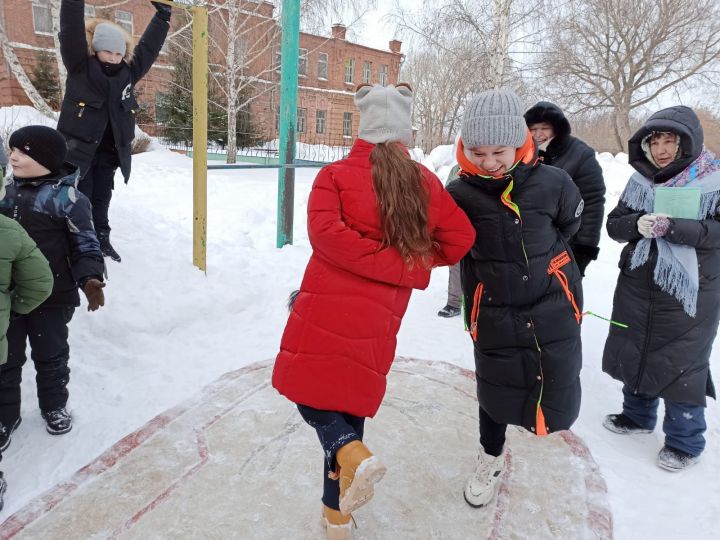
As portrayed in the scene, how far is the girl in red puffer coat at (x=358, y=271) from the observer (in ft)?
5.61

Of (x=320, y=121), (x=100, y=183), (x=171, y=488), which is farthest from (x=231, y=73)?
(x=320, y=121)

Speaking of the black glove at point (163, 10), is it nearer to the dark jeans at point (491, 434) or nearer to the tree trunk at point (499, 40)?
the dark jeans at point (491, 434)

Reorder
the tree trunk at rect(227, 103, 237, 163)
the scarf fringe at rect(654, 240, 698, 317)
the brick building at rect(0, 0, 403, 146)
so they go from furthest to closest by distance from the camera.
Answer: the brick building at rect(0, 0, 403, 146)
the tree trunk at rect(227, 103, 237, 163)
the scarf fringe at rect(654, 240, 698, 317)

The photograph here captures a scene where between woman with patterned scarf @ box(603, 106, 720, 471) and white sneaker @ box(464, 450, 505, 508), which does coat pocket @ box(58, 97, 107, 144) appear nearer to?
white sneaker @ box(464, 450, 505, 508)

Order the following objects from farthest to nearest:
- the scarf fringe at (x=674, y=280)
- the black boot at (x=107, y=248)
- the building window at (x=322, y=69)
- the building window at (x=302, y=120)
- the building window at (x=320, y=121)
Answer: the building window at (x=322, y=69), the building window at (x=320, y=121), the building window at (x=302, y=120), the black boot at (x=107, y=248), the scarf fringe at (x=674, y=280)

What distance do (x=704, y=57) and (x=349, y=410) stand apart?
2673cm

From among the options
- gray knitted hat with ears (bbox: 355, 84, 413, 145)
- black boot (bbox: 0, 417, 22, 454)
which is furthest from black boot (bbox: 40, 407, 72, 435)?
gray knitted hat with ears (bbox: 355, 84, 413, 145)

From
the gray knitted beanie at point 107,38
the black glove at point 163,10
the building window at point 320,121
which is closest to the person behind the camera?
the gray knitted beanie at point 107,38

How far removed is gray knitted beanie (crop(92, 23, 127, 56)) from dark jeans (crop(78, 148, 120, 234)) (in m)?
0.78

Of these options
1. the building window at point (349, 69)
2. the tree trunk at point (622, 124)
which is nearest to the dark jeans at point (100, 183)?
the tree trunk at point (622, 124)

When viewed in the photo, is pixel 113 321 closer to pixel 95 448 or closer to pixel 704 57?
pixel 95 448

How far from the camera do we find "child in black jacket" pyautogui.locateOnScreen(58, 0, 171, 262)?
3625 millimetres

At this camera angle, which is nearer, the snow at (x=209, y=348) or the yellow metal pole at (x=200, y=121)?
the snow at (x=209, y=348)

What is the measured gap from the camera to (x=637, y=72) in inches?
932
